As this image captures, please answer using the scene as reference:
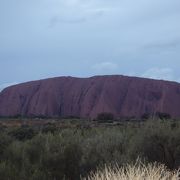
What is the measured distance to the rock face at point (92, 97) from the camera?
84125mm

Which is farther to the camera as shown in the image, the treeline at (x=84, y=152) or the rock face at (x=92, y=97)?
the rock face at (x=92, y=97)

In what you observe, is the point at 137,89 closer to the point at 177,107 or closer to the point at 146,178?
the point at 177,107

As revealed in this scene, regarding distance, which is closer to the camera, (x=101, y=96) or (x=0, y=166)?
(x=0, y=166)

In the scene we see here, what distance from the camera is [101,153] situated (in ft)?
54.9

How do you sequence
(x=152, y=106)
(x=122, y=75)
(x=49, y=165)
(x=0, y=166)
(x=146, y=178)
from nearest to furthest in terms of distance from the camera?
(x=146, y=178) < (x=0, y=166) < (x=49, y=165) < (x=152, y=106) < (x=122, y=75)

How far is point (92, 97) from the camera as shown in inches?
3479

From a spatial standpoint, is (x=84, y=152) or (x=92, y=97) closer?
(x=84, y=152)

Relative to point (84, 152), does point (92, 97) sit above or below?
above

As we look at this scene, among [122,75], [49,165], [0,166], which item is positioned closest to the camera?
[0,166]

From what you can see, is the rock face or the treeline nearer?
the treeline

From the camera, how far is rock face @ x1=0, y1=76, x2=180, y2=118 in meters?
84.1

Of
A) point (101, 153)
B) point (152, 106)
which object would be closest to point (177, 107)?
point (152, 106)

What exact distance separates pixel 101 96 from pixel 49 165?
7132cm

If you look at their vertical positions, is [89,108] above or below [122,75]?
below
